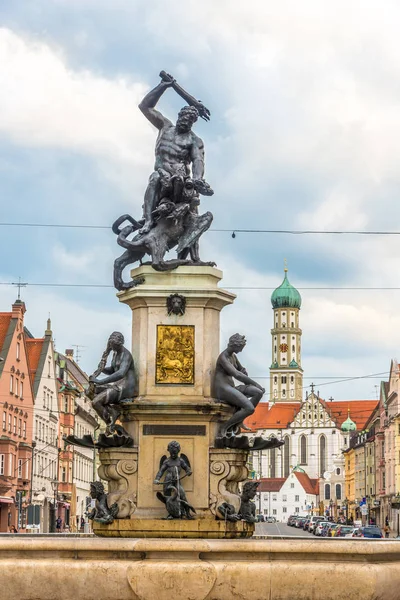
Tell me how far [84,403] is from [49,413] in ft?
78.1

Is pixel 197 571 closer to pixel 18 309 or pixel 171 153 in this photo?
pixel 171 153

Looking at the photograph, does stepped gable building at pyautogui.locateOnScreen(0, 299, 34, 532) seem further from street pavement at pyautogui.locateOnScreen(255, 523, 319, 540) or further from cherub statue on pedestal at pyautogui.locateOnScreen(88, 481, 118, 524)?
cherub statue on pedestal at pyautogui.locateOnScreen(88, 481, 118, 524)

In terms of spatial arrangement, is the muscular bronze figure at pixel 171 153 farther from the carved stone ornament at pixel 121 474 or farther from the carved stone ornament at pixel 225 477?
the carved stone ornament at pixel 225 477

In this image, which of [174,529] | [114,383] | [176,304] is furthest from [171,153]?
[174,529]

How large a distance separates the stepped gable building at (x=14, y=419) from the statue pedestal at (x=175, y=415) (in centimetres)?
4879

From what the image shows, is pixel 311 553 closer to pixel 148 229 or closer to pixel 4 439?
pixel 148 229

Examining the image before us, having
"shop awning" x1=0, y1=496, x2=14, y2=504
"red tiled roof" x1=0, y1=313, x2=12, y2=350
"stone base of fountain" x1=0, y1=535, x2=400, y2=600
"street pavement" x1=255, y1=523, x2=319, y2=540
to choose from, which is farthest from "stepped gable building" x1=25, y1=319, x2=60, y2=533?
"stone base of fountain" x1=0, y1=535, x2=400, y2=600

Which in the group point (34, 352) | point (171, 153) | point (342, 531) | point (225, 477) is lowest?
point (342, 531)

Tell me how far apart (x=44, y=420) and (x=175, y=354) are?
68.1m

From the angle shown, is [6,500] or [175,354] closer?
[175,354]

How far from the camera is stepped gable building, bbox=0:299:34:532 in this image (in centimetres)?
6644

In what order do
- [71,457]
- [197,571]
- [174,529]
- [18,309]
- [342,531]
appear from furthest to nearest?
[71,457]
[18,309]
[342,531]
[174,529]
[197,571]

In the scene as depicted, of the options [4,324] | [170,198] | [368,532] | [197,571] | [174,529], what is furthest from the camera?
[4,324]

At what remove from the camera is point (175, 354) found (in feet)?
52.5
